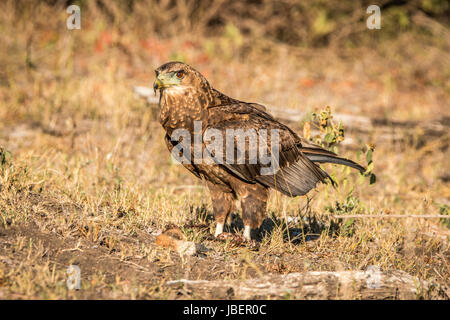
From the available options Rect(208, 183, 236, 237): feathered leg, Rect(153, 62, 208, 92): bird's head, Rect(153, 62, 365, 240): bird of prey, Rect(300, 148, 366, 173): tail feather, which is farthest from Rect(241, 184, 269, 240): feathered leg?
Rect(153, 62, 208, 92): bird's head

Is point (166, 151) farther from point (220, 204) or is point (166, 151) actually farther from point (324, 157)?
point (324, 157)

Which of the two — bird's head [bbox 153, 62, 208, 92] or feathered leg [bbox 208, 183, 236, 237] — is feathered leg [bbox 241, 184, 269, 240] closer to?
feathered leg [bbox 208, 183, 236, 237]

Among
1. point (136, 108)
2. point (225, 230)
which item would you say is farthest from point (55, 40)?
point (225, 230)

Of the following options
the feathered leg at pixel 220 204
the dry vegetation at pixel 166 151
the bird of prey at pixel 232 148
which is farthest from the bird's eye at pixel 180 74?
the dry vegetation at pixel 166 151

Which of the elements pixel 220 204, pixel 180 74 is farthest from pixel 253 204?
pixel 180 74

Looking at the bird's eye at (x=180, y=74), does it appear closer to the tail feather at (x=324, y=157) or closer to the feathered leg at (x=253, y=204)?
the feathered leg at (x=253, y=204)

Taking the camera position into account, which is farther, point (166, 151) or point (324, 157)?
point (166, 151)

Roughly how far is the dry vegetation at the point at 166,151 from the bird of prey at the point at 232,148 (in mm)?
346

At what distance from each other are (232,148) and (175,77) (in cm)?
74

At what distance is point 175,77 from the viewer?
4.24 m

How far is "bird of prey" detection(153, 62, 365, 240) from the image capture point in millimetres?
4262

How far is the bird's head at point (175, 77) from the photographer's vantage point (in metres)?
4.19
